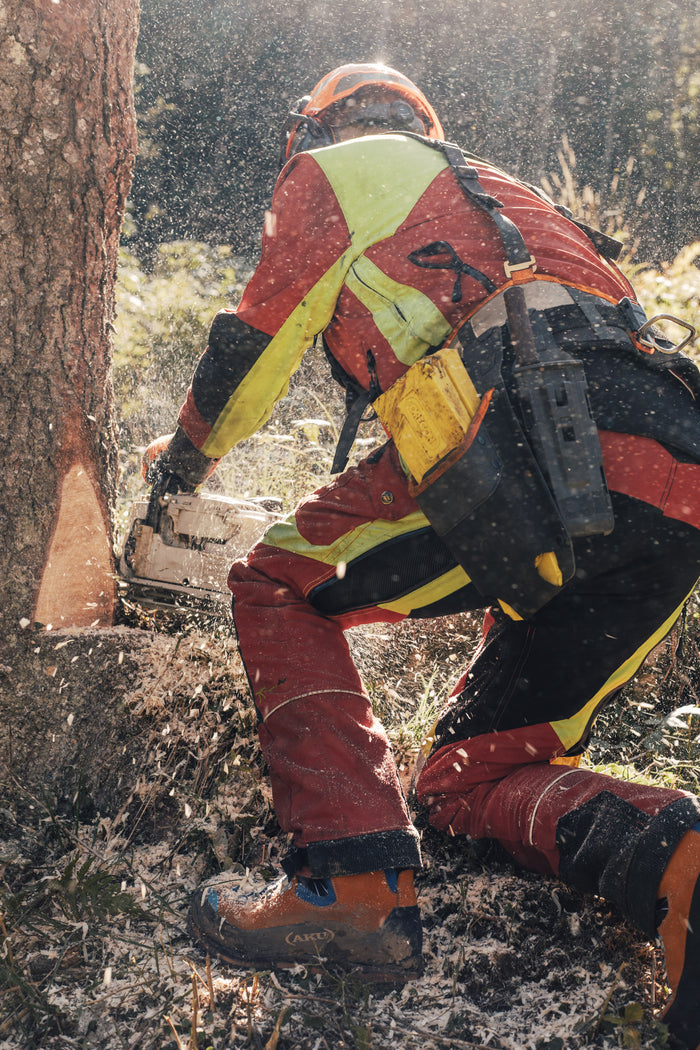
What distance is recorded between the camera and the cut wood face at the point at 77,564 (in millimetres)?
2008

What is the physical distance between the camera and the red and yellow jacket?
1.57 m

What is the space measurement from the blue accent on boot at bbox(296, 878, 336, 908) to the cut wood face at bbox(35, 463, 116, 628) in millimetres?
993

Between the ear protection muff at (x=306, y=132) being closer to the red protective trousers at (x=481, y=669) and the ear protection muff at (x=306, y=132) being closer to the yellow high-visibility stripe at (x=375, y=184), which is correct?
the yellow high-visibility stripe at (x=375, y=184)

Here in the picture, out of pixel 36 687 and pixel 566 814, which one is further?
pixel 36 687

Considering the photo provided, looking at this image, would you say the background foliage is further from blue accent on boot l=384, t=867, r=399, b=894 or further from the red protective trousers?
blue accent on boot l=384, t=867, r=399, b=894

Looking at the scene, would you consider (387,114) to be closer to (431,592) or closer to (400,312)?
(400,312)

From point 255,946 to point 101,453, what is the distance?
4.47ft

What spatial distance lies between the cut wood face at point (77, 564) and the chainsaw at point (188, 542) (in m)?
0.08

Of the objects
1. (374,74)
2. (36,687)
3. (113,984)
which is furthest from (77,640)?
(374,74)

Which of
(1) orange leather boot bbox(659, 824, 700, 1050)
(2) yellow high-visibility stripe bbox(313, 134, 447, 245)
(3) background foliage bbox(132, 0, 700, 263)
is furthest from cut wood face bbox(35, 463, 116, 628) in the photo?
(3) background foliage bbox(132, 0, 700, 263)

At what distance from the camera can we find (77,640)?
6.61 feet

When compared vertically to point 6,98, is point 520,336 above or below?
below

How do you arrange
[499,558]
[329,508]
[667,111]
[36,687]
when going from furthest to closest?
[667,111], [36,687], [329,508], [499,558]

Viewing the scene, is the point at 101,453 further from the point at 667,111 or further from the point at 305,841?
the point at 667,111
